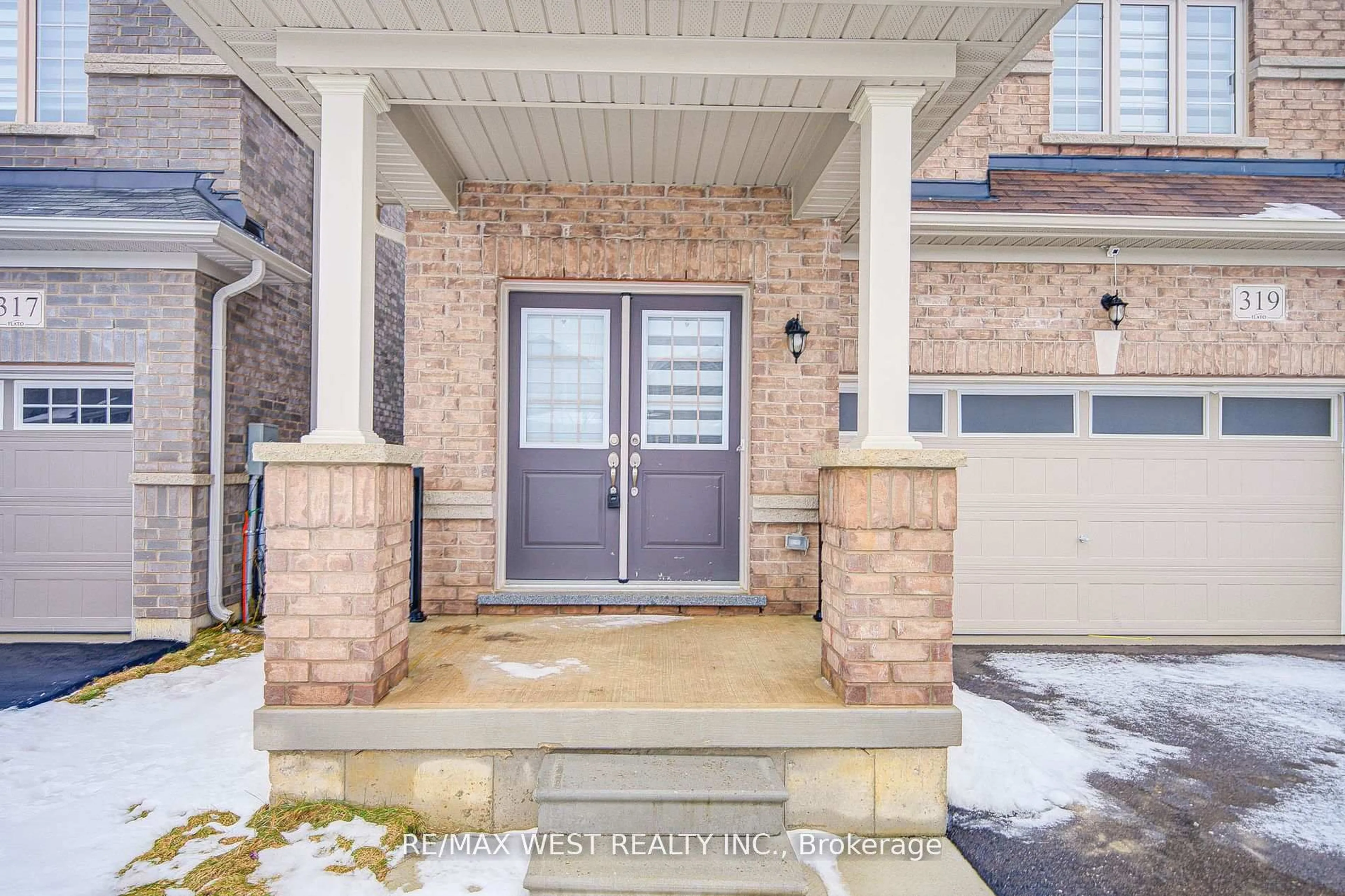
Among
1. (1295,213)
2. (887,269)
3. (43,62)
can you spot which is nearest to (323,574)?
(887,269)

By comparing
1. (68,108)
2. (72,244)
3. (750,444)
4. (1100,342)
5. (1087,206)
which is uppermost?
(68,108)

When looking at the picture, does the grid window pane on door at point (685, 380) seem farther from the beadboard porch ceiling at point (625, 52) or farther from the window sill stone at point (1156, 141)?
the window sill stone at point (1156, 141)

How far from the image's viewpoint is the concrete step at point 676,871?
2373 millimetres

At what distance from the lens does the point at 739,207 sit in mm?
4621

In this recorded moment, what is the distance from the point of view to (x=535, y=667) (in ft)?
11.2

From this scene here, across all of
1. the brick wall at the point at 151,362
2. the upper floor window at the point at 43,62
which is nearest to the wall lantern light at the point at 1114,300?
the brick wall at the point at 151,362

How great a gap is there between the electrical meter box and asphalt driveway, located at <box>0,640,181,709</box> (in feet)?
4.41

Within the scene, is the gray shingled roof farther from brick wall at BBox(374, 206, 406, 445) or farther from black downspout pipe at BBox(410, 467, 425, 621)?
black downspout pipe at BBox(410, 467, 425, 621)

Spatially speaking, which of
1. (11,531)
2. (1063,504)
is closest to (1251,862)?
(1063,504)

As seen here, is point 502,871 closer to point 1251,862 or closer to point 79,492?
point 1251,862

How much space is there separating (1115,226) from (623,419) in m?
3.54

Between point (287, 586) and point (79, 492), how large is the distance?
403 centimetres

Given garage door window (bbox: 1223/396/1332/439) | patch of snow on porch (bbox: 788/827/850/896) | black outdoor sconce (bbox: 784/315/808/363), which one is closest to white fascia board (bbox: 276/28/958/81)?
black outdoor sconce (bbox: 784/315/808/363)

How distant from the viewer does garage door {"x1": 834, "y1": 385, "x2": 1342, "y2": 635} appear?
19.0ft
